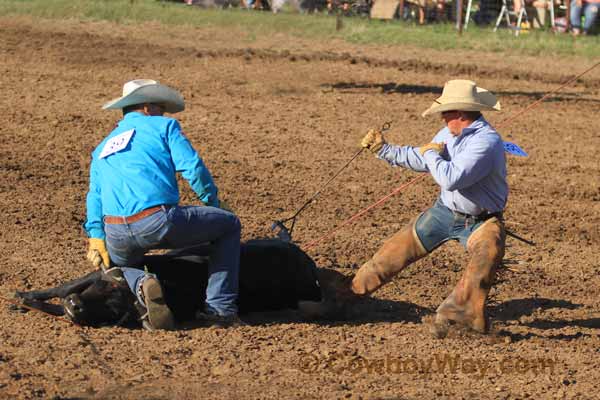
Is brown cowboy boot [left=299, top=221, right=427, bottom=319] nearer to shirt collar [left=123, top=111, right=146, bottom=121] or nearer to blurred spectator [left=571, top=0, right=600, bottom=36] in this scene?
shirt collar [left=123, top=111, right=146, bottom=121]

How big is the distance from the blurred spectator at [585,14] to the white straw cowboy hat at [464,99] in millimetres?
14942

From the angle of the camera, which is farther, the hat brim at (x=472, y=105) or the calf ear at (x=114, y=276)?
the hat brim at (x=472, y=105)

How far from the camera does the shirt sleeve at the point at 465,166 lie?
691 centimetres

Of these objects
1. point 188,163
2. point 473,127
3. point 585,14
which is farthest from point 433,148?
point 585,14

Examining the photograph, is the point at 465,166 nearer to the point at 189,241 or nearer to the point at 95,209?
the point at 189,241

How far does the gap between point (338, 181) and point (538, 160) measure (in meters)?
2.58

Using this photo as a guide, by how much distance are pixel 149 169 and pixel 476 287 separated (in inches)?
86.5

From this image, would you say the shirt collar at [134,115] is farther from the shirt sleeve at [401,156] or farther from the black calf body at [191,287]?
the shirt sleeve at [401,156]

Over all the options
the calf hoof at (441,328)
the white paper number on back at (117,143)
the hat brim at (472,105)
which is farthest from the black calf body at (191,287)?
the hat brim at (472,105)

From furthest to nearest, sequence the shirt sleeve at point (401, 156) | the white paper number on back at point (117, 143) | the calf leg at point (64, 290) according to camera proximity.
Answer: the shirt sleeve at point (401, 156) < the calf leg at point (64, 290) < the white paper number on back at point (117, 143)

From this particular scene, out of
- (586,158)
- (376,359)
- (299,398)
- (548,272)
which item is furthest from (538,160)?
(299,398)

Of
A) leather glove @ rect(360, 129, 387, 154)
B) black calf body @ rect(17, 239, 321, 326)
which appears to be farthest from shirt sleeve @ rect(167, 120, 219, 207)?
leather glove @ rect(360, 129, 387, 154)

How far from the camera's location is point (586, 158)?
12555mm

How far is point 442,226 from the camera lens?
7.33 meters
